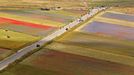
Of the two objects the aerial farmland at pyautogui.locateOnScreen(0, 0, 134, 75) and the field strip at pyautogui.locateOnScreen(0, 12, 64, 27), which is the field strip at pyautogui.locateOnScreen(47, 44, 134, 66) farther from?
the field strip at pyautogui.locateOnScreen(0, 12, 64, 27)

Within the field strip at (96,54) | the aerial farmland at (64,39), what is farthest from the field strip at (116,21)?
the field strip at (96,54)

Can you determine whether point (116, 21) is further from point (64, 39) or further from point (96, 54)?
point (96, 54)

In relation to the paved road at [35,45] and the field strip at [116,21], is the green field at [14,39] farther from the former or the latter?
the field strip at [116,21]

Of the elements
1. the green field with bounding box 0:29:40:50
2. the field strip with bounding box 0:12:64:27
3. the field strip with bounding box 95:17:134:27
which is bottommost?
the field strip with bounding box 95:17:134:27

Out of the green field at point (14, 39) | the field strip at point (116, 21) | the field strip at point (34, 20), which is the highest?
the green field at point (14, 39)

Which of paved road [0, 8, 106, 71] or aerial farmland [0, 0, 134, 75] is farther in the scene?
paved road [0, 8, 106, 71]

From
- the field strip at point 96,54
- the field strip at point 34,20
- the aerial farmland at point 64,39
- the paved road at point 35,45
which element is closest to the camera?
the aerial farmland at point 64,39

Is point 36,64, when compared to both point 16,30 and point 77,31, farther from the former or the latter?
point 77,31

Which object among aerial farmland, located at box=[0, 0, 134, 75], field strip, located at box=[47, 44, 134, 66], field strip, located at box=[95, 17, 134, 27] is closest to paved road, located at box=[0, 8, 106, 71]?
aerial farmland, located at box=[0, 0, 134, 75]

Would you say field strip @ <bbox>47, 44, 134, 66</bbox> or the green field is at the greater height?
the green field
